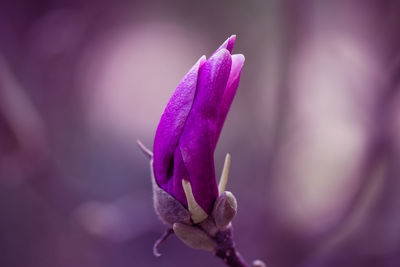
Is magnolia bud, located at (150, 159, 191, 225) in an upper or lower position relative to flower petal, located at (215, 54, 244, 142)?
lower

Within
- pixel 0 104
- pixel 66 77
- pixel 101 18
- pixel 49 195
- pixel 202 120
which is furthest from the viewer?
pixel 101 18

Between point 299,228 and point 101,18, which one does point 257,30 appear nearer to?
point 101,18

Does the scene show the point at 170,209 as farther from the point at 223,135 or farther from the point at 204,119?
the point at 223,135

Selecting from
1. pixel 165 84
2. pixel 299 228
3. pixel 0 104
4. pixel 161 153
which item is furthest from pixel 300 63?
pixel 165 84

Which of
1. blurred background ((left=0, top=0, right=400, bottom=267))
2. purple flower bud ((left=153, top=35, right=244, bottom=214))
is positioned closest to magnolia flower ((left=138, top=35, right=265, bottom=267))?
purple flower bud ((left=153, top=35, right=244, bottom=214))

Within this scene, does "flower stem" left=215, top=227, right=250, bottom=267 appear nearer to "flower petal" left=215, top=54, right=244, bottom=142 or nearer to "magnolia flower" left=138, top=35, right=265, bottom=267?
"magnolia flower" left=138, top=35, right=265, bottom=267

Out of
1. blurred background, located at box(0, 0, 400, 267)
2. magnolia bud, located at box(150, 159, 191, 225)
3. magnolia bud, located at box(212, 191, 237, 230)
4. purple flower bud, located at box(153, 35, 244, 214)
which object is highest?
purple flower bud, located at box(153, 35, 244, 214)
